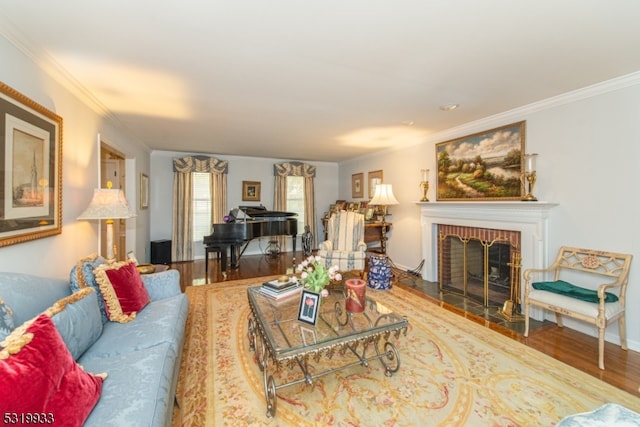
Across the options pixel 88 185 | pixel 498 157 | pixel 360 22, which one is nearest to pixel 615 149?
pixel 498 157

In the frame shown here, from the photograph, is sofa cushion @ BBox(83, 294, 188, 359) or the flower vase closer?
sofa cushion @ BBox(83, 294, 188, 359)

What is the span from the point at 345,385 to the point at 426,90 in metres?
2.75

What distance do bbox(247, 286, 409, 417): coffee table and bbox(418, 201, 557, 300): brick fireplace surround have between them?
6.79 feet

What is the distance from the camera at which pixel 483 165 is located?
3.78 metres

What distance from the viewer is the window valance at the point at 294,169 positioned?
6.81 m

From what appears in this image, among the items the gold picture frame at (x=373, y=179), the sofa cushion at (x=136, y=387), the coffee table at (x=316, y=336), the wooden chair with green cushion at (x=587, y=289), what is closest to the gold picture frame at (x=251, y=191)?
the gold picture frame at (x=373, y=179)

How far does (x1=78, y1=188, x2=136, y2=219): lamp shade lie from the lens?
102 inches

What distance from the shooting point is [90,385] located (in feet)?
4.03

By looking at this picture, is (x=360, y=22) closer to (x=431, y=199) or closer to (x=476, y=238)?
(x=476, y=238)

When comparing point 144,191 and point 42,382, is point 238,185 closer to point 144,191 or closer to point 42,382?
point 144,191

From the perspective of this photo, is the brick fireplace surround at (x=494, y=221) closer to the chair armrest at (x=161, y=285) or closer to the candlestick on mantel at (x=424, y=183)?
the candlestick on mantel at (x=424, y=183)

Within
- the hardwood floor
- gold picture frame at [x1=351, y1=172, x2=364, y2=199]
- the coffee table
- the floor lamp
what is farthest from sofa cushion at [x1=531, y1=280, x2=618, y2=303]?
the floor lamp

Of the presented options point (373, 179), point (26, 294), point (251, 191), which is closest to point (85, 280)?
point (26, 294)

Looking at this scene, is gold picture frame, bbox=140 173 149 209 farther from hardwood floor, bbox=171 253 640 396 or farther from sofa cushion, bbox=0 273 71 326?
hardwood floor, bbox=171 253 640 396
